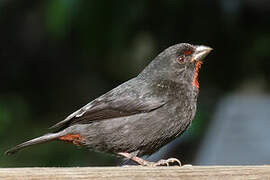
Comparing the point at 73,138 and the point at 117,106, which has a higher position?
the point at 117,106

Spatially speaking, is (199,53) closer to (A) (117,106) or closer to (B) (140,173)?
(A) (117,106)

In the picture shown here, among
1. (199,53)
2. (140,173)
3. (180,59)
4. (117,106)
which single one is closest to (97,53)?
(180,59)

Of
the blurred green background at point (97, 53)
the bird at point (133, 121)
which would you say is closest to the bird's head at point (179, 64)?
the bird at point (133, 121)

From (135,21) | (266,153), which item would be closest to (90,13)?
(135,21)

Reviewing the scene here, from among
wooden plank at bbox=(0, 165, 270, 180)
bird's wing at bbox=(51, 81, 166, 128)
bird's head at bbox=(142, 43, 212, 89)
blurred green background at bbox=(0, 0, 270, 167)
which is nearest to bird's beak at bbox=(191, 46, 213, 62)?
bird's head at bbox=(142, 43, 212, 89)

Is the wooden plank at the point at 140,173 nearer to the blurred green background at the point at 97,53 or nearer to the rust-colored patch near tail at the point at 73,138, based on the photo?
the rust-colored patch near tail at the point at 73,138

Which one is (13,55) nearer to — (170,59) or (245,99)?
(245,99)
